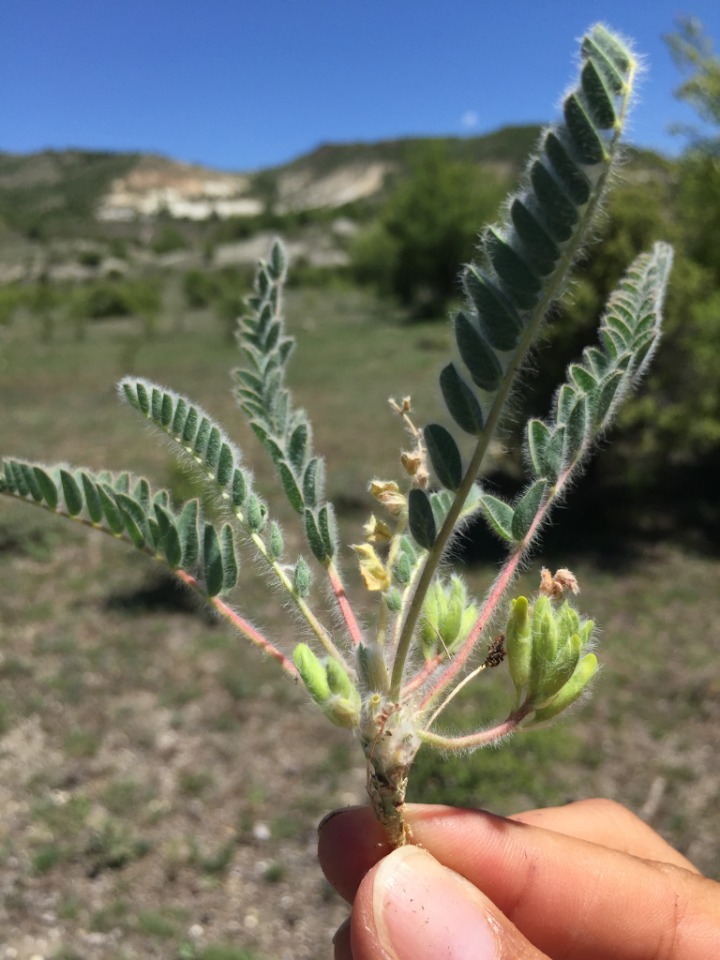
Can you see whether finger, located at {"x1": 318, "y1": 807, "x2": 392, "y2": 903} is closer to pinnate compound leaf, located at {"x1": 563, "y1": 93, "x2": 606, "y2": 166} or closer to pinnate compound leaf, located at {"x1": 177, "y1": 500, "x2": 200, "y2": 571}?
pinnate compound leaf, located at {"x1": 177, "y1": 500, "x2": 200, "y2": 571}

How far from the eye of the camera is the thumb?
1.36 metres

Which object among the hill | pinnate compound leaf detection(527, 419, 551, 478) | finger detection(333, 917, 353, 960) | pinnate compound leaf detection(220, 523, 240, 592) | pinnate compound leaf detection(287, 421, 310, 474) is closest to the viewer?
pinnate compound leaf detection(527, 419, 551, 478)

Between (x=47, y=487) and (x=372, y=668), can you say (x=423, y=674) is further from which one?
(x=47, y=487)

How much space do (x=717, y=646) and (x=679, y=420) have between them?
7.84 ft

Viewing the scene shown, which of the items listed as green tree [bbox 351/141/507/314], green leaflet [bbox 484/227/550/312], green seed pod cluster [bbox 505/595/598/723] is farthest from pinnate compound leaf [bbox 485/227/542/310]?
green tree [bbox 351/141/507/314]

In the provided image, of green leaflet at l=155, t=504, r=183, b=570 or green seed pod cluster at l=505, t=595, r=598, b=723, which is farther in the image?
green leaflet at l=155, t=504, r=183, b=570

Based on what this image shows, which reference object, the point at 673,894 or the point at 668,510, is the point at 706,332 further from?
the point at 673,894

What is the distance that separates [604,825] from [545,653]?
1425mm

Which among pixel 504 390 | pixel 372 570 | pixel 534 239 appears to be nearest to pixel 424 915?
pixel 372 570

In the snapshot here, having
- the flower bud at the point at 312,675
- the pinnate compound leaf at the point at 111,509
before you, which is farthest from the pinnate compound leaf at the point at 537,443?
the pinnate compound leaf at the point at 111,509

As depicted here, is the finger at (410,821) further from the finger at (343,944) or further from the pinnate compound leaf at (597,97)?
the pinnate compound leaf at (597,97)

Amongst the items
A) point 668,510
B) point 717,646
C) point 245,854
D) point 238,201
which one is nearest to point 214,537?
point 245,854

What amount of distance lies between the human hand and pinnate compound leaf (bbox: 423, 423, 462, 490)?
2.56ft

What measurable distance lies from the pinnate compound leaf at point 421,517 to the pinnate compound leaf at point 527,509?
0.54 feet
